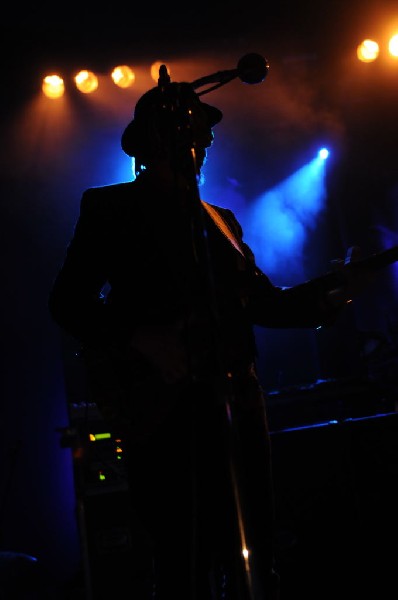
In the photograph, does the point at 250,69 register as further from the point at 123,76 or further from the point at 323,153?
the point at 323,153

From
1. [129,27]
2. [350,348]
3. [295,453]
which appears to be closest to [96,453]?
[295,453]

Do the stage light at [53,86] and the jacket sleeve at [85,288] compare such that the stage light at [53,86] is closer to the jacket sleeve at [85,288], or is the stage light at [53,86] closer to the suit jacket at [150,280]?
the suit jacket at [150,280]

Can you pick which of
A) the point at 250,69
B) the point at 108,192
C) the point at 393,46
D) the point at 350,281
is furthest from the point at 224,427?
the point at 393,46

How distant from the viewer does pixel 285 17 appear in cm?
574

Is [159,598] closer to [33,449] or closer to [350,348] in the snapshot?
[33,449]

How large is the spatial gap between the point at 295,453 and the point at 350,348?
2468 millimetres

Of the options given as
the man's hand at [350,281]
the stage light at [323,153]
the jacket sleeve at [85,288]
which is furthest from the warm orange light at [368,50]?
the jacket sleeve at [85,288]

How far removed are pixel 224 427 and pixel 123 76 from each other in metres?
5.93

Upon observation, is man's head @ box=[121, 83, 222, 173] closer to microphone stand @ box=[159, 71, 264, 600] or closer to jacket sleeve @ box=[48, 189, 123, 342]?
microphone stand @ box=[159, 71, 264, 600]

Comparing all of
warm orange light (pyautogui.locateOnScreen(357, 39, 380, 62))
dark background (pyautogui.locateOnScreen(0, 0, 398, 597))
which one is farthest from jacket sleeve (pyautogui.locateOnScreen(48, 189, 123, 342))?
warm orange light (pyautogui.locateOnScreen(357, 39, 380, 62))

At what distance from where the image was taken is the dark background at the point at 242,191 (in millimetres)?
4359

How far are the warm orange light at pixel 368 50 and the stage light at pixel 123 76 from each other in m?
2.88

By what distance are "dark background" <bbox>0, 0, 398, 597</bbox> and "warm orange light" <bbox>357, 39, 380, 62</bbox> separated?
0.36 feet

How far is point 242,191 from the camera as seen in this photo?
6887 mm
